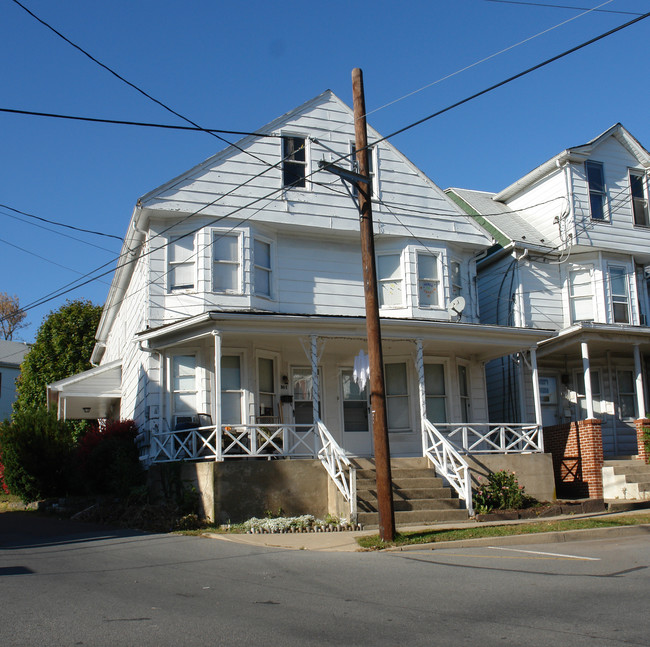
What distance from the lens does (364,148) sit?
12820 mm

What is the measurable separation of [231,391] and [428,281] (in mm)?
5909

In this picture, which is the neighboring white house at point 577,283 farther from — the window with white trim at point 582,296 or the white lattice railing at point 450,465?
the white lattice railing at point 450,465

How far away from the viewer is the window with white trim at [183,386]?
1727 centimetres

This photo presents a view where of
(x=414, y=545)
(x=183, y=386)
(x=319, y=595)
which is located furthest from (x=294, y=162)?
(x=319, y=595)

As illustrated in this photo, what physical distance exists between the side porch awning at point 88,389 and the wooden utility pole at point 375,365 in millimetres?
11524

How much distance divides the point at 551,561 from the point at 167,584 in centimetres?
488

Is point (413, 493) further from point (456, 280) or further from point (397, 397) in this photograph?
point (456, 280)

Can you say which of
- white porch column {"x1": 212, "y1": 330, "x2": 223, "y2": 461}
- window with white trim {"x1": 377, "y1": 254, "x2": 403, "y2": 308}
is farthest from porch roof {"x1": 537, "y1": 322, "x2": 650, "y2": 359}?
white porch column {"x1": 212, "y1": 330, "x2": 223, "y2": 461}

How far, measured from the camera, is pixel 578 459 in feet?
60.8

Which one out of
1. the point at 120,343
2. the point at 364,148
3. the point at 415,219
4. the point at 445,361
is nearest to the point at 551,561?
the point at 364,148

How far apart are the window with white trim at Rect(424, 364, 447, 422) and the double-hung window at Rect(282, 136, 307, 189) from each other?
18.4 feet

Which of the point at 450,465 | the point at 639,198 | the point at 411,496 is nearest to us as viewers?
the point at 411,496

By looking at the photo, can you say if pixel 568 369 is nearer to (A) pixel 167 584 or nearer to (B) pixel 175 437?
(B) pixel 175 437

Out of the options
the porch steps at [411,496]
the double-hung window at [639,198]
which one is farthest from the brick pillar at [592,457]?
the double-hung window at [639,198]
